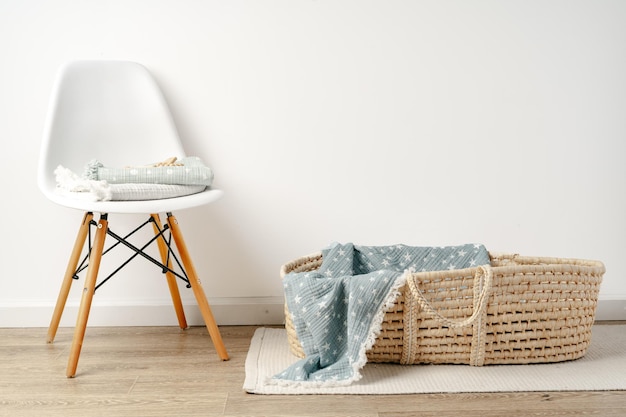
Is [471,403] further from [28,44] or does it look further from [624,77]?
[28,44]

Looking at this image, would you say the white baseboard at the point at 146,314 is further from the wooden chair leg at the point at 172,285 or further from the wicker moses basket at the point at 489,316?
the wicker moses basket at the point at 489,316

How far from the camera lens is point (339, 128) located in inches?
88.5

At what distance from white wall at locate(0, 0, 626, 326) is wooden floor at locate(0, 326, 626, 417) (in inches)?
11.7

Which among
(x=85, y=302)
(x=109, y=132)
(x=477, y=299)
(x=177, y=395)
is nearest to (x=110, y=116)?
(x=109, y=132)

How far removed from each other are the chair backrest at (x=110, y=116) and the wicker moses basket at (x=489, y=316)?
828mm

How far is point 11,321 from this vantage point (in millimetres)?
2266

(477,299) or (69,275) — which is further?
(69,275)

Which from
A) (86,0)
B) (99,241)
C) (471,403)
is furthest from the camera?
(86,0)

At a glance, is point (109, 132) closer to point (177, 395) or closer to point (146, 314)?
point (146, 314)

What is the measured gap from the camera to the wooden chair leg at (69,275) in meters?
2.02

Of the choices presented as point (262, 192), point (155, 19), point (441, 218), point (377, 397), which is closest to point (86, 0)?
point (155, 19)

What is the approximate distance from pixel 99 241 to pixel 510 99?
132 centimetres

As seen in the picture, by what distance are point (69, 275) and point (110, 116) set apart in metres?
0.48

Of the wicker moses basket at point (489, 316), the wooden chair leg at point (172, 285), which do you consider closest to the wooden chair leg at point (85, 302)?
the wooden chair leg at point (172, 285)
